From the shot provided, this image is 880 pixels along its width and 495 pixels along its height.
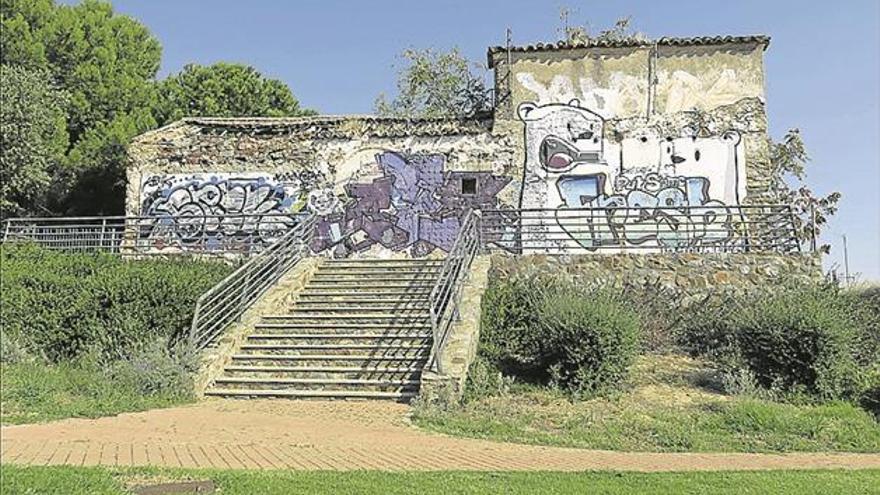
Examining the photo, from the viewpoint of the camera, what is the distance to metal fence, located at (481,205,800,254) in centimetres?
1728

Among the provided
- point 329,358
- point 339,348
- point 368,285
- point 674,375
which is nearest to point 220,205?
point 368,285

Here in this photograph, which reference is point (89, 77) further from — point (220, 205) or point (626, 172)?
point (626, 172)

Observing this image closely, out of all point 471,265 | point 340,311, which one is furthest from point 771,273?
point 340,311

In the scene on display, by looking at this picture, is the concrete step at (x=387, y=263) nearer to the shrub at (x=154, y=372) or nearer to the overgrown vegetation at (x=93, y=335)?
the overgrown vegetation at (x=93, y=335)

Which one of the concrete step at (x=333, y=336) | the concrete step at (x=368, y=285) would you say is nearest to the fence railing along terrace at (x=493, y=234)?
the concrete step at (x=368, y=285)

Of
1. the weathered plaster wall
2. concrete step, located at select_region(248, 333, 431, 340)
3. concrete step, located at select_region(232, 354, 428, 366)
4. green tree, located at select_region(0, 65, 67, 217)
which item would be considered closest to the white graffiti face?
the weathered plaster wall

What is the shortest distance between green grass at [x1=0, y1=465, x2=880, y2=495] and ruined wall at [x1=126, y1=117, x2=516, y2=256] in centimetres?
1270

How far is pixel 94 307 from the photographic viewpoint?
472 inches

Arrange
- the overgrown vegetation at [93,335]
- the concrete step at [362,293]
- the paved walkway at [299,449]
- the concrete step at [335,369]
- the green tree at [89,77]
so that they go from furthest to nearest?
the green tree at [89,77] → the concrete step at [362,293] → the concrete step at [335,369] → the overgrown vegetation at [93,335] → the paved walkway at [299,449]

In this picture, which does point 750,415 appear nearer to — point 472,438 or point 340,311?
point 472,438

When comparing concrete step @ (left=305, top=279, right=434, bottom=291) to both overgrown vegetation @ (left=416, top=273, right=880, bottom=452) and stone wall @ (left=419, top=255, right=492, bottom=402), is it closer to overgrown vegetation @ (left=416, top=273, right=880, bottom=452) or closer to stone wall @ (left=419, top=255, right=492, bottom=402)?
stone wall @ (left=419, top=255, right=492, bottom=402)

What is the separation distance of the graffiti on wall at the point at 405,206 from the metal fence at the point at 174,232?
3.50ft

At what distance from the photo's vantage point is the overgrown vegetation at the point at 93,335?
963cm

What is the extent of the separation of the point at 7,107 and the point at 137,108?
338 inches
